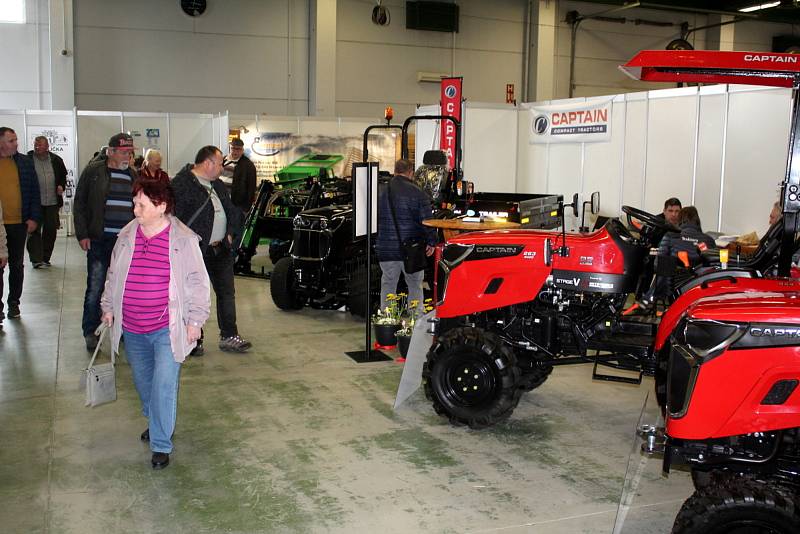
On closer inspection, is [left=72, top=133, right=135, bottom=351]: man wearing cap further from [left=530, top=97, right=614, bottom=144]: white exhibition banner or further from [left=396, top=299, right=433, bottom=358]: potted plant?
[left=530, top=97, right=614, bottom=144]: white exhibition banner

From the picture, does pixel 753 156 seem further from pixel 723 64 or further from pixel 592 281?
pixel 723 64

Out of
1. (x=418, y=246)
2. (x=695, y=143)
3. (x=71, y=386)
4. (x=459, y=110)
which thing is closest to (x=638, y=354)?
(x=418, y=246)


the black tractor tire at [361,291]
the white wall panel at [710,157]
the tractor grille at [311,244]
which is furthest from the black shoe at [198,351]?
the white wall panel at [710,157]

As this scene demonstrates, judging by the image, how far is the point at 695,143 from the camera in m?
10.9

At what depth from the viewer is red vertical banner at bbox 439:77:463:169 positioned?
1286 cm

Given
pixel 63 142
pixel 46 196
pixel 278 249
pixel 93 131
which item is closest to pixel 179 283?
pixel 46 196

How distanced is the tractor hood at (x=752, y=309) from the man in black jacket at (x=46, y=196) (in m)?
8.50

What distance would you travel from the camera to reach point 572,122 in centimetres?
1318

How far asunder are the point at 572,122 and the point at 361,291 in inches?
257

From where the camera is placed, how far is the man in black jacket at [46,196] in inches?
404

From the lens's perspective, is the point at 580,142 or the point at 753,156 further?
the point at 580,142

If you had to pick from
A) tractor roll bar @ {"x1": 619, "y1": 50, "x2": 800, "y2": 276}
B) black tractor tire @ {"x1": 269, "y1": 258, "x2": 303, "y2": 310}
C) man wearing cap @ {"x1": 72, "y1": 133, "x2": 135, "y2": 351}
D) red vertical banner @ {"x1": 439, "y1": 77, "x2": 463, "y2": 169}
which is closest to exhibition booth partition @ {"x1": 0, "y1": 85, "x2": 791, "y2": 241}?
red vertical banner @ {"x1": 439, "y1": 77, "x2": 463, "y2": 169}

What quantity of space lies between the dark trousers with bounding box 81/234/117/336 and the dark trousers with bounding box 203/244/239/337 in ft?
2.35

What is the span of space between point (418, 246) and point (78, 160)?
11.1 m
